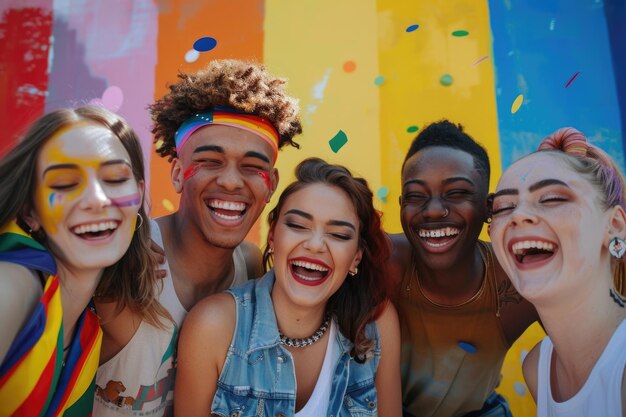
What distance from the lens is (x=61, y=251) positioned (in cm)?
225

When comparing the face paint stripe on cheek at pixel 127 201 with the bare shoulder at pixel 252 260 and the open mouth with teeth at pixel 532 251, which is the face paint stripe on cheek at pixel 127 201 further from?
the open mouth with teeth at pixel 532 251

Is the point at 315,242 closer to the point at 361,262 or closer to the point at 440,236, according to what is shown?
the point at 361,262

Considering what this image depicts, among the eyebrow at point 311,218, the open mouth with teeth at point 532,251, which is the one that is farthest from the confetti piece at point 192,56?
the open mouth with teeth at point 532,251

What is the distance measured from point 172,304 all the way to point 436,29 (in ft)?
9.26

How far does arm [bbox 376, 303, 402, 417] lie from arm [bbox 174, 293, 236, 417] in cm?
79

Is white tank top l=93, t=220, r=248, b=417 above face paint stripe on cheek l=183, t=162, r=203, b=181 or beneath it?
beneath

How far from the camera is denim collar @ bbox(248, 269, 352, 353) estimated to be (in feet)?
8.48

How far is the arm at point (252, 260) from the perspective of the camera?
11.1 feet

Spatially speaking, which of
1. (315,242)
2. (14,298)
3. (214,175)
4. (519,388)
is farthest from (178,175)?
(519,388)

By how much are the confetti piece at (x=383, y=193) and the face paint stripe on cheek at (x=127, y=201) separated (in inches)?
84.3

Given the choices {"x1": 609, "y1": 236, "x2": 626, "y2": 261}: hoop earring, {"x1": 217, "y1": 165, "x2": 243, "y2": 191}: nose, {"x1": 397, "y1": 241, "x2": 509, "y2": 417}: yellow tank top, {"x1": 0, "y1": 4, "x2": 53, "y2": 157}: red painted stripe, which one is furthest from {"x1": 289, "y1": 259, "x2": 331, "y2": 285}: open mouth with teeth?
{"x1": 0, "y1": 4, "x2": 53, "y2": 157}: red painted stripe

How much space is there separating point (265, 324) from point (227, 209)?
0.69 meters

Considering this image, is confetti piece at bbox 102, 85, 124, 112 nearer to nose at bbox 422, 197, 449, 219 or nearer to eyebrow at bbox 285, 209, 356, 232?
eyebrow at bbox 285, 209, 356, 232

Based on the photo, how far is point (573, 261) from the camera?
2.33m
